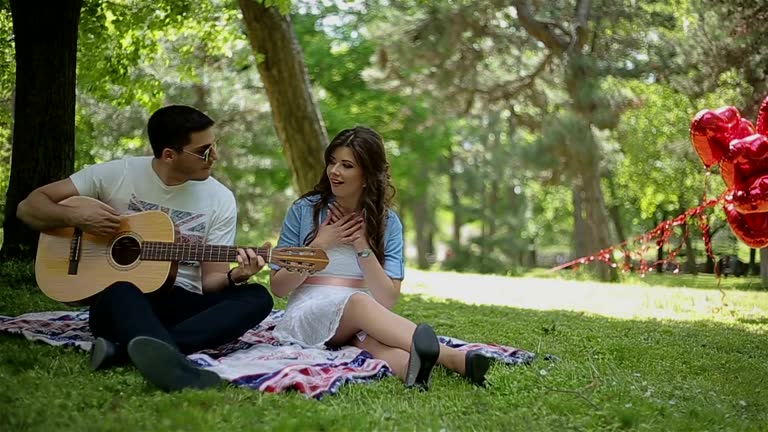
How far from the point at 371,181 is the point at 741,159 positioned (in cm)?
333

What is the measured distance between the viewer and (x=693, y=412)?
316 centimetres

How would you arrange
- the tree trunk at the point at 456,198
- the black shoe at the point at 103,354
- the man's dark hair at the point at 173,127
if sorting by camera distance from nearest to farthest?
1. the black shoe at the point at 103,354
2. the man's dark hair at the point at 173,127
3. the tree trunk at the point at 456,198

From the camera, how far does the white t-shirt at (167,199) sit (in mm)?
3906

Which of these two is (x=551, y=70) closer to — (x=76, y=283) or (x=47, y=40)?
(x=47, y=40)

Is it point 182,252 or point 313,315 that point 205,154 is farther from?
point 313,315

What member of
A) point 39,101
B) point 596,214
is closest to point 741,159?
point 39,101

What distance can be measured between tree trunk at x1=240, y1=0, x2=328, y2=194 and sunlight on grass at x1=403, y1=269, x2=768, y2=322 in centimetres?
176

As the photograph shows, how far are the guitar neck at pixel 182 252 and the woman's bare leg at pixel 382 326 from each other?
55 cm

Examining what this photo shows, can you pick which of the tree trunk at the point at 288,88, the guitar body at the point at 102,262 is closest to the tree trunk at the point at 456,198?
the tree trunk at the point at 288,88

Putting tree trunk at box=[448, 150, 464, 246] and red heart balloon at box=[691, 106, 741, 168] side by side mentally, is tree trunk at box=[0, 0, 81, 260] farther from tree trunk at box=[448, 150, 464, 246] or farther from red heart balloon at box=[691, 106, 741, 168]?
tree trunk at box=[448, 150, 464, 246]

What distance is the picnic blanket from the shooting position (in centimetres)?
320

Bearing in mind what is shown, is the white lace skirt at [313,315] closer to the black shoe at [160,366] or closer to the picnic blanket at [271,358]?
the picnic blanket at [271,358]

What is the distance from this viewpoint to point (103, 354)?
3.34m

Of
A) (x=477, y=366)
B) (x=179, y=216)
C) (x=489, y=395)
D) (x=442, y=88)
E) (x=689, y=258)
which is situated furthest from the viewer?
(x=442, y=88)
